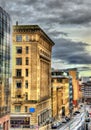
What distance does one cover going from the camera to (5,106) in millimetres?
90312

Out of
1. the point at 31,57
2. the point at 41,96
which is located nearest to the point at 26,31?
the point at 31,57

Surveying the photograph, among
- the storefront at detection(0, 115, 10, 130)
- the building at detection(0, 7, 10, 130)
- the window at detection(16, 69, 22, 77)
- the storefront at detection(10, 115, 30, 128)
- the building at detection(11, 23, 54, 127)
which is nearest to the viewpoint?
the storefront at detection(0, 115, 10, 130)

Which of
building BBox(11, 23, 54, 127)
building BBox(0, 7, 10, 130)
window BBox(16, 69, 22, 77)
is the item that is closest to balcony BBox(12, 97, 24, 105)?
building BBox(11, 23, 54, 127)

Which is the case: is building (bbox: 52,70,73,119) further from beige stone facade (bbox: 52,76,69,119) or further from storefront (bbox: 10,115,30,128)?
storefront (bbox: 10,115,30,128)

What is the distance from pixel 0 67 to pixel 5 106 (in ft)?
31.4

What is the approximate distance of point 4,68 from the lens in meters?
89.5

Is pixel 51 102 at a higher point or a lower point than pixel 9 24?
lower

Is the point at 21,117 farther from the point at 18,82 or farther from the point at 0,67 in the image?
the point at 0,67

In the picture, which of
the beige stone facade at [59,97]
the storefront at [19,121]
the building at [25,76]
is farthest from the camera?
the beige stone facade at [59,97]

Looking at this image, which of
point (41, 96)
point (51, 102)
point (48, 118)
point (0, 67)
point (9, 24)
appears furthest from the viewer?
point (51, 102)

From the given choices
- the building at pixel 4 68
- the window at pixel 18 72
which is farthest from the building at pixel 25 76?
the building at pixel 4 68

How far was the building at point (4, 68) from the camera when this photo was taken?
87.4 metres

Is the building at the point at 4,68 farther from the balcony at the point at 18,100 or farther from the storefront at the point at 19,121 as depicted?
the storefront at the point at 19,121

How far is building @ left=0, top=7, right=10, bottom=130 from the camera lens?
87375 millimetres
